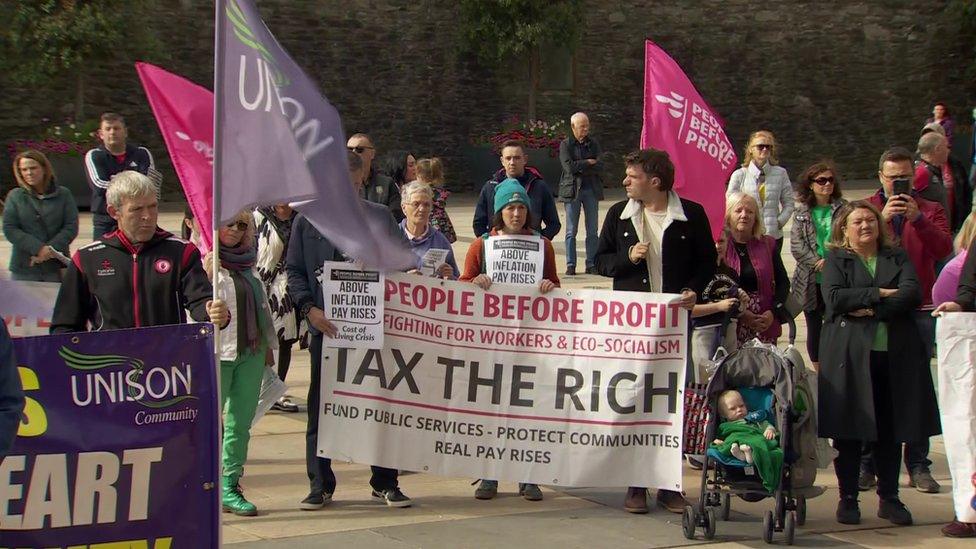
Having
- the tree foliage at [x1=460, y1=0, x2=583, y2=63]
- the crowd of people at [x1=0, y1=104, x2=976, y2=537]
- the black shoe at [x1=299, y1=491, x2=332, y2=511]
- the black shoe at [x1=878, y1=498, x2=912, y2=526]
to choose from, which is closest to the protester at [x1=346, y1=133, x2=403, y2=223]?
the crowd of people at [x1=0, y1=104, x2=976, y2=537]

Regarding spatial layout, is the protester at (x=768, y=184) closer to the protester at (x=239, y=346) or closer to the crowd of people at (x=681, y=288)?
the crowd of people at (x=681, y=288)

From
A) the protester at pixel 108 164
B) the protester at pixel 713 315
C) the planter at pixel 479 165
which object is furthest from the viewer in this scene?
the planter at pixel 479 165

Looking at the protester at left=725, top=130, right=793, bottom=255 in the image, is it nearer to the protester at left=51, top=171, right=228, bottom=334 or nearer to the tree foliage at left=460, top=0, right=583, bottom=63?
the protester at left=51, top=171, right=228, bottom=334

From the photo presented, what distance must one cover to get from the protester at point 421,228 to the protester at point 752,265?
1.56 m

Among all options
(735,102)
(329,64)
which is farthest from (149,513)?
(735,102)

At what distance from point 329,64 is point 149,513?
2119 cm

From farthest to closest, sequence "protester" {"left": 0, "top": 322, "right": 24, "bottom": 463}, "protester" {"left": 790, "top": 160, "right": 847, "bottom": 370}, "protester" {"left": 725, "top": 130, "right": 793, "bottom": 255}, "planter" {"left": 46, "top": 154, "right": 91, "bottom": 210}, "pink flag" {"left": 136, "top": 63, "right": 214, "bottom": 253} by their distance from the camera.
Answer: "planter" {"left": 46, "top": 154, "right": 91, "bottom": 210} < "protester" {"left": 725, "top": 130, "right": 793, "bottom": 255} < "protester" {"left": 790, "top": 160, "right": 847, "bottom": 370} < "pink flag" {"left": 136, "top": 63, "right": 214, "bottom": 253} < "protester" {"left": 0, "top": 322, "right": 24, "bottom": 463}

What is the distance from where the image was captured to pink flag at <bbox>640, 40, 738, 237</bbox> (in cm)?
849

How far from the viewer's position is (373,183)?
10508mm

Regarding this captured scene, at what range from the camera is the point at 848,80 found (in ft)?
101

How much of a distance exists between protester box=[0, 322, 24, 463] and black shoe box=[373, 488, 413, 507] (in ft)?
11.1

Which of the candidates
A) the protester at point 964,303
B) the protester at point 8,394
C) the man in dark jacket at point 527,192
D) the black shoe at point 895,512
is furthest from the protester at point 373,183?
the protester at point 8,394

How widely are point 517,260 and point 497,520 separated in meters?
1.37

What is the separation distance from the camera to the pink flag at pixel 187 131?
21.3ft
